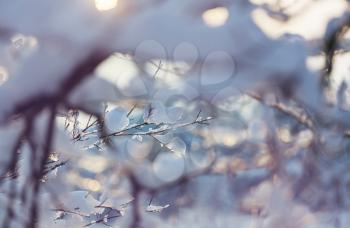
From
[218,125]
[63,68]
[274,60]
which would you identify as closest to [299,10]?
[274,60]

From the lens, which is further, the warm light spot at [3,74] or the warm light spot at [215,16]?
the warm light spot at [215,16]

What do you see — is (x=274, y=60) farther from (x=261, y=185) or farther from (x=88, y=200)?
(x=88, y=200)

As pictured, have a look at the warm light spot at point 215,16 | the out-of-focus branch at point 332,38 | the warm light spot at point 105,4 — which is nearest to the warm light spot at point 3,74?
the warm light spot at point 105,4

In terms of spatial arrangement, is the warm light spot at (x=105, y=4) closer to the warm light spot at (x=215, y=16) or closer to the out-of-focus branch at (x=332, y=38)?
the warm light spot at (x=215, y=16)

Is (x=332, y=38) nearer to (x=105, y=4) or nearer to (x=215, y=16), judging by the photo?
(x=215, y=16)

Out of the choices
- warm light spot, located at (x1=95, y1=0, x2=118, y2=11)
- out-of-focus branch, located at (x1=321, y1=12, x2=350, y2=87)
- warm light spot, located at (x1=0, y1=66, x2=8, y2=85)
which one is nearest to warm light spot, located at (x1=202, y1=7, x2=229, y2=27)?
warm light spot, located at (x1=95, y1=0, x2=118, y2=11)

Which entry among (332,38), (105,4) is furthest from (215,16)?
(332,38)
